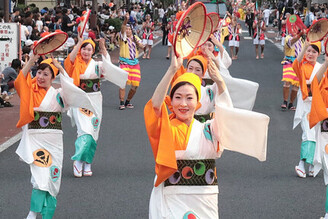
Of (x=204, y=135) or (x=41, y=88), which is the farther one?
(x=41, y=88)

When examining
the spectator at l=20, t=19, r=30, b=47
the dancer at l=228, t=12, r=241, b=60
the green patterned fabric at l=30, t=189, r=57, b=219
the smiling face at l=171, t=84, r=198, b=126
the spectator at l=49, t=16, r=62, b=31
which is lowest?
the dancer at l=228, t=12, r=241, b=60

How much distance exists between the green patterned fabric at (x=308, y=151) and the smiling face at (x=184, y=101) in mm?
4889

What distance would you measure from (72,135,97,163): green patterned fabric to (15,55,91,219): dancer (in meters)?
2.07

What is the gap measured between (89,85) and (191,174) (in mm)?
5268

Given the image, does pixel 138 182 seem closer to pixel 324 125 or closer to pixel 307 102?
pixel 307 102

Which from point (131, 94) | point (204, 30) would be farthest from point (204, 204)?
point (131, 94)

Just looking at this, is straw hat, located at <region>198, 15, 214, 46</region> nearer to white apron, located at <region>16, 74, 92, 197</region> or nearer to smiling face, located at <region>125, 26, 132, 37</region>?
white apron, located at <region>16, 74, 92, 197</region>

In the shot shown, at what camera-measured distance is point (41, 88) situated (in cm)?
802

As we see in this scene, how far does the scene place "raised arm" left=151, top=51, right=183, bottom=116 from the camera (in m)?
5.29

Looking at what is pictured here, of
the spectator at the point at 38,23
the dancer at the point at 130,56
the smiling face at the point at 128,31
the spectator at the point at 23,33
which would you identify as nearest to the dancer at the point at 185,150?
the dancer at the point at 130,56

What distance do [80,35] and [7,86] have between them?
25.4 feet

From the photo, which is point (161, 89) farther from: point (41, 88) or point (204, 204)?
point (41, 88)

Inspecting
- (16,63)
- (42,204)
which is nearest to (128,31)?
(16,63)

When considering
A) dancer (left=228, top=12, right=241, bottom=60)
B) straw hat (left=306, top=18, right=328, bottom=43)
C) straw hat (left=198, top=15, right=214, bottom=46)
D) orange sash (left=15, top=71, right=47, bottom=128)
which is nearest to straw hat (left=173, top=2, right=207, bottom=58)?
straw hat (left=198, top=15, right=214, bottom=46)
